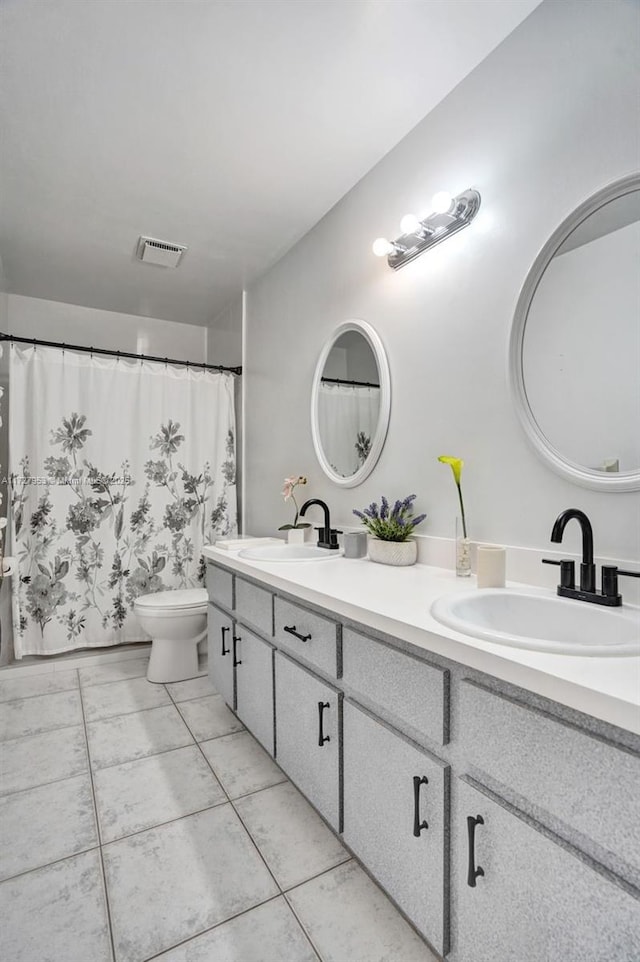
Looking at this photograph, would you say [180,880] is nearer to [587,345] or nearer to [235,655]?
[235,655]

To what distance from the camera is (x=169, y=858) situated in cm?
142

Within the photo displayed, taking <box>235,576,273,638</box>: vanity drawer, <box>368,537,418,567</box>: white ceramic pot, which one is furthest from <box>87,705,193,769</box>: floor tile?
<box>368,537,418,567</box>: white ceramic pot

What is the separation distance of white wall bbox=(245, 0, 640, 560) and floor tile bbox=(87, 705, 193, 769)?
1.23m

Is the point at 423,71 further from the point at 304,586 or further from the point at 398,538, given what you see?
the point at 304,586

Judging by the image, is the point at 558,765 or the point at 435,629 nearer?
the point at 558,765

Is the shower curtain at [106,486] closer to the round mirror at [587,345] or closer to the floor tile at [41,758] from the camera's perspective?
the floor tile at [41,758]

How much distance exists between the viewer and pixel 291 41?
1.48 meters

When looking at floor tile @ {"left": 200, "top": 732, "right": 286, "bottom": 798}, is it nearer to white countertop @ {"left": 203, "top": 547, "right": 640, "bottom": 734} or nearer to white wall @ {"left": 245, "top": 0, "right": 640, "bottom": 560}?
white countertop @ {"left": 203, "top": 547, "right": 640, "bottom": 734}

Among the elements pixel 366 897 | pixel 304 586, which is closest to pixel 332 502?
pixel 304 586

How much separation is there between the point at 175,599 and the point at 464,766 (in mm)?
2180

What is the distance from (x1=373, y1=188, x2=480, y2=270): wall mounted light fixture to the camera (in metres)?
1.55

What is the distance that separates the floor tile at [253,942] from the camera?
3.65 ft

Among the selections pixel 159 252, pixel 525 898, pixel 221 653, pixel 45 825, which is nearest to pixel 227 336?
pixel 159 252

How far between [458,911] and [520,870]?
237 mm
